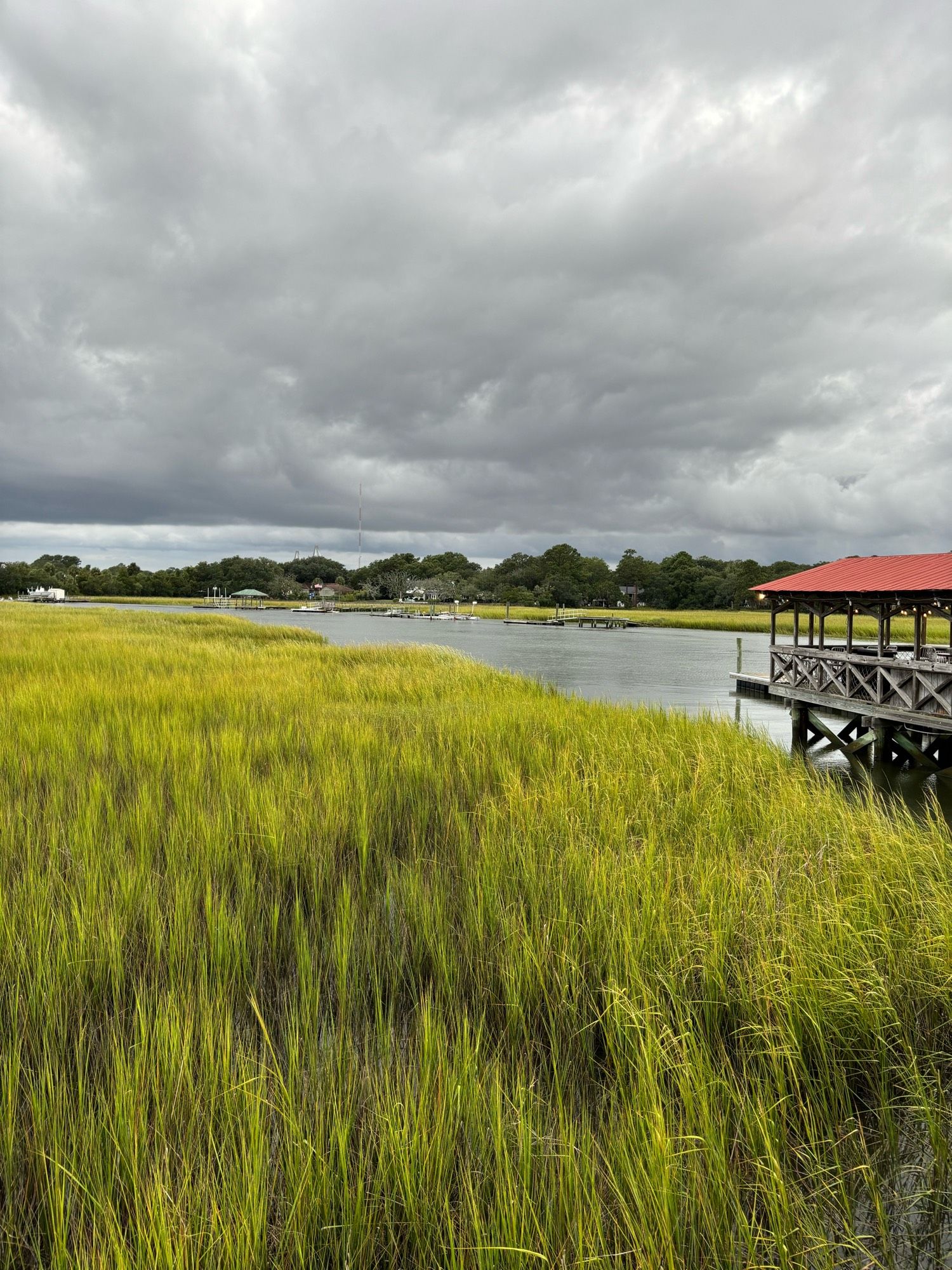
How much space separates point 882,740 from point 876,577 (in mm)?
3772

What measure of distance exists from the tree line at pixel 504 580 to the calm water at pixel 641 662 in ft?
170

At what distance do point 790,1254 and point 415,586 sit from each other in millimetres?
160677

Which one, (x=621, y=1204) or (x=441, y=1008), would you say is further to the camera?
(x=441, y=1008)

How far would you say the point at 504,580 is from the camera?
514 ft

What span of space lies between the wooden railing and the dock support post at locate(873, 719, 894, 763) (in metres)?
0.53

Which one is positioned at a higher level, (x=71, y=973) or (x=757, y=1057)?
(x=71, y=973)

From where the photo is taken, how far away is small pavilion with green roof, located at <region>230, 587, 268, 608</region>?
13838 centimetres

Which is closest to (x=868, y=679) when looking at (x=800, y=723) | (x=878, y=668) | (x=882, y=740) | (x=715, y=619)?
(x=878, y=668)

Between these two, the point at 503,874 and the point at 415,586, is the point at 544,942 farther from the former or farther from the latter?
the point at 415,586

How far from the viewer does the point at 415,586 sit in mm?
161250

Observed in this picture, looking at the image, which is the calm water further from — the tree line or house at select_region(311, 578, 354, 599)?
house at select_region(311, 578, 354, 599)

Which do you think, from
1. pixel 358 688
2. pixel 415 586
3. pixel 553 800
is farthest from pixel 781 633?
pixel 415 586

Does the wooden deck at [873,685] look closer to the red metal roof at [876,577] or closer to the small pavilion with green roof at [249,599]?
the red metal roof at [876,577]

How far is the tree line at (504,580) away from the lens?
134 meters
